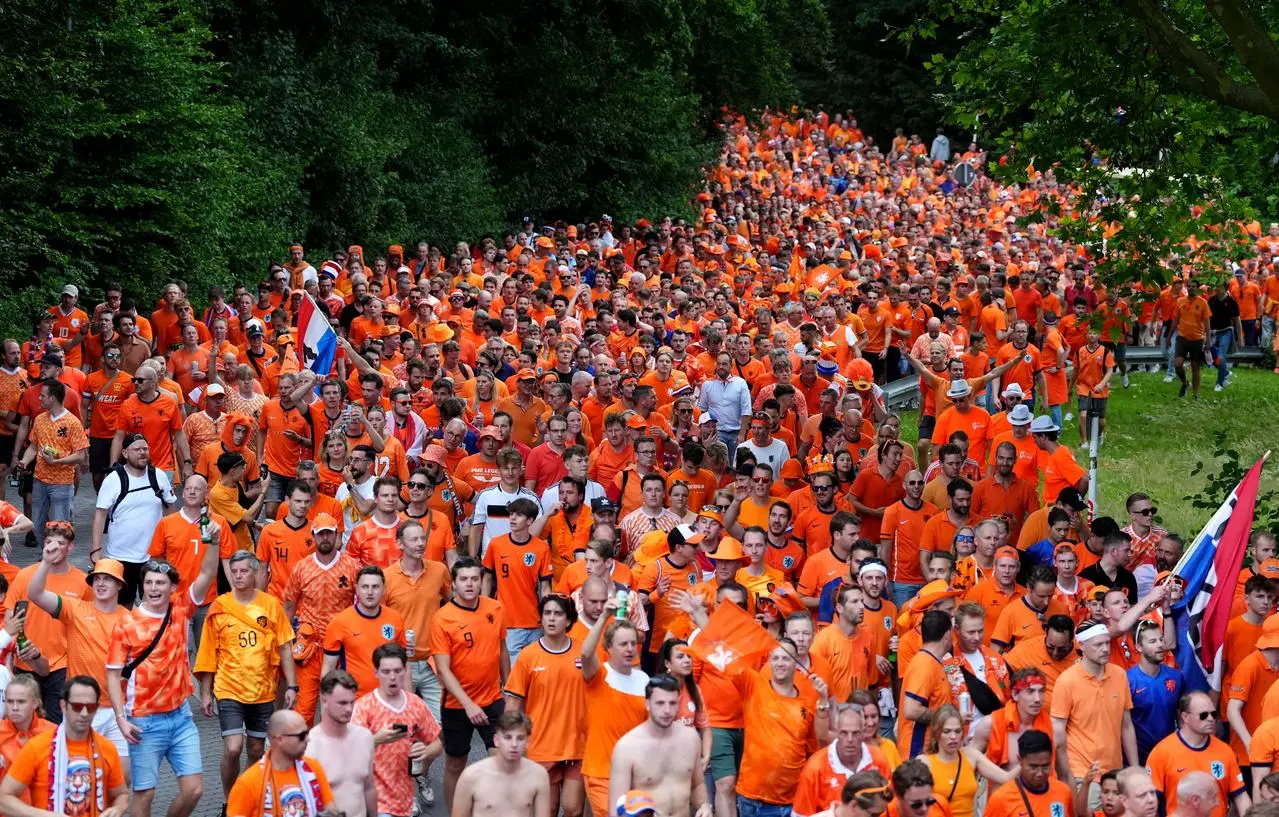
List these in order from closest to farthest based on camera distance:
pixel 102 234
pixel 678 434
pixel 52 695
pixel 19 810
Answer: pixel 19 810
pixel 52 695
pixel 678 434
pixel 102 234

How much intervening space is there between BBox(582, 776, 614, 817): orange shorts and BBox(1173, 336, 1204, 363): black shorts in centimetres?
1847

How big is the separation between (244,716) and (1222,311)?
1944 centimetres

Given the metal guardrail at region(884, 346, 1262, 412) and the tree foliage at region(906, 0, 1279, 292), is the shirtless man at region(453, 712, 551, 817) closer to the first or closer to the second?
the tree foliage at region(906, 0, 1279, 292)

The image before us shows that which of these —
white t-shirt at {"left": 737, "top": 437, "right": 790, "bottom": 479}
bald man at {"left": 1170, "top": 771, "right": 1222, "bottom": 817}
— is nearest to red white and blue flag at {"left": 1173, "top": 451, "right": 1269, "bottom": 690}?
bald man at {"left": 1170, "top": 771, "right": 1222, "bottom": 817}

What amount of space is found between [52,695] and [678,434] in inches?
275

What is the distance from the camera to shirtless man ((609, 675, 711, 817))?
992 cm

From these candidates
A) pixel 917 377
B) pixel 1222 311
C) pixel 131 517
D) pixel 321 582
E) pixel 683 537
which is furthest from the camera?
pixel 1222 311

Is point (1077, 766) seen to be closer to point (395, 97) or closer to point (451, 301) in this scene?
point (451, 301)

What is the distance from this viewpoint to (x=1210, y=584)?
39.8ft

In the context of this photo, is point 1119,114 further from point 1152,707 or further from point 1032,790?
point 1032,790

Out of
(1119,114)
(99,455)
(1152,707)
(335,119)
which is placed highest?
(1119,114)

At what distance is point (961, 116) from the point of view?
15.6m

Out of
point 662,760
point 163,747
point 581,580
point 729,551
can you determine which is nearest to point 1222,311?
point 729,551

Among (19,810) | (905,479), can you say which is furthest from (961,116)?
(19,810)
